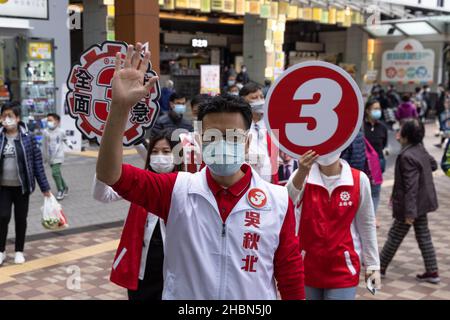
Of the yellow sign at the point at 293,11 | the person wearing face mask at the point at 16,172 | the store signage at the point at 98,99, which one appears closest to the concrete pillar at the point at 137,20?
the person wearing face mask at the point at 16,172

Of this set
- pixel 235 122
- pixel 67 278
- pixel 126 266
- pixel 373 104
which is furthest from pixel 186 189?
pixel 373 104

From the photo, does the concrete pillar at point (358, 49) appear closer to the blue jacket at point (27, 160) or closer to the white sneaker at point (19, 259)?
the blue jacket at point (27, 160)

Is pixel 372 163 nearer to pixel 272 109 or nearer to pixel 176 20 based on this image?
pixel 272 109

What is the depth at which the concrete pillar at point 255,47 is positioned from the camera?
21188 mm

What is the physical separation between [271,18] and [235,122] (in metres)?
17.4

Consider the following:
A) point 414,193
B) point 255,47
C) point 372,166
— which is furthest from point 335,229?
point 255,47

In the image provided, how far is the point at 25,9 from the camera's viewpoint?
1186cm

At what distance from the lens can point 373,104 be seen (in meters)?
6.73

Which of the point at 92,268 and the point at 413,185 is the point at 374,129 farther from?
the point at 92,268

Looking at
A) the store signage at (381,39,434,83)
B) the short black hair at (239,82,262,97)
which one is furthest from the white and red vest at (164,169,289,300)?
the store signage at (381,39,434,83)

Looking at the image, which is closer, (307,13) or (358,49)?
(307,13)

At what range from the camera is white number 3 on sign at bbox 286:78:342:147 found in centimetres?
241

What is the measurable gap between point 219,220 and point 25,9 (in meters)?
11.3

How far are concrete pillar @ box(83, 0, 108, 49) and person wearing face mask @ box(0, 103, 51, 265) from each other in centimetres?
778
